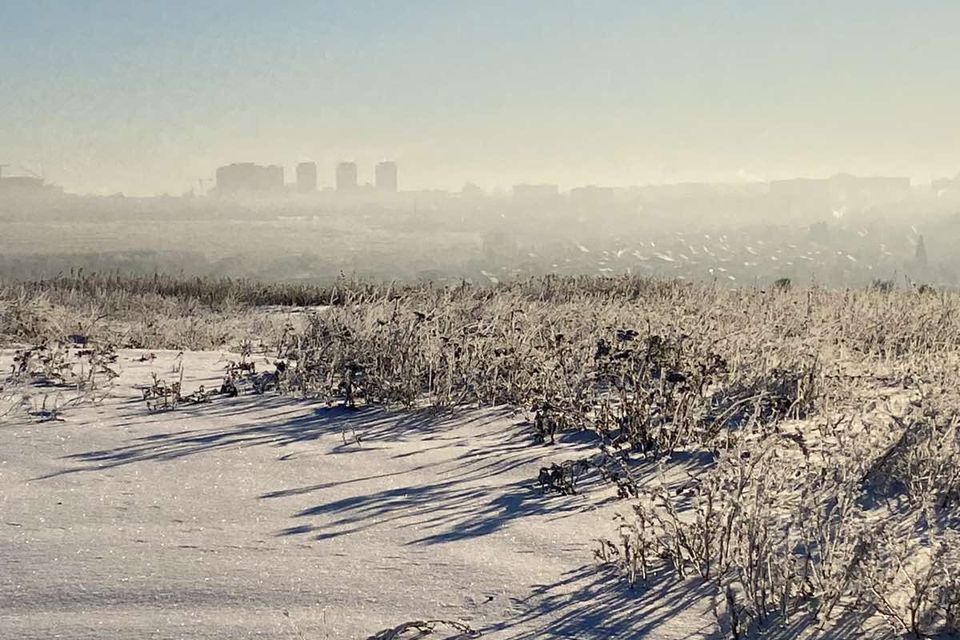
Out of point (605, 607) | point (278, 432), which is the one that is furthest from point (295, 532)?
point (278, 432)

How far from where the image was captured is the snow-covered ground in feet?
10.6

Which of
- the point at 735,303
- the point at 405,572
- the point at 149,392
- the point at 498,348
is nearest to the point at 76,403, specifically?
the point at 149,392

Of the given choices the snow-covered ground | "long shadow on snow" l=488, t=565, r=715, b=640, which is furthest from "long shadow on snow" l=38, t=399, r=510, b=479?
"long shadow on snow" l=488, t=565, r=715, b=640

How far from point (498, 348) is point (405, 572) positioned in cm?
368

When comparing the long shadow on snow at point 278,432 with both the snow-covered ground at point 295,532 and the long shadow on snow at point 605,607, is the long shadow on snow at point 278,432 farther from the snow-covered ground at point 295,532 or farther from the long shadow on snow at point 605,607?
the long shadow on snow at point 605,607

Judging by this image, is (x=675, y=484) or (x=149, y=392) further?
(x=149, y=392)

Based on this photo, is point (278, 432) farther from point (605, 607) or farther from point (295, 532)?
point (605, 607)

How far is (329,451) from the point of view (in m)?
5.36

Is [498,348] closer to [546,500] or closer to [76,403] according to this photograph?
[546,500]

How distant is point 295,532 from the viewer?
4035 mm

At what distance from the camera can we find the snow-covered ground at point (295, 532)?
128 inches

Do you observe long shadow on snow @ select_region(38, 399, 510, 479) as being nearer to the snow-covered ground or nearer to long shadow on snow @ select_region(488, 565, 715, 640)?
the snow-covered ground

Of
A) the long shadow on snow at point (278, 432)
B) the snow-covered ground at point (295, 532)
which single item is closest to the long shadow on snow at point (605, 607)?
the snow-covered ground at point (295, 532)

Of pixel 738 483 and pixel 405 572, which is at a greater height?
pixel 738 483
